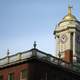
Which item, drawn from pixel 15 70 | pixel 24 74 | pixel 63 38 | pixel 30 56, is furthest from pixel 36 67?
pixel 63 38

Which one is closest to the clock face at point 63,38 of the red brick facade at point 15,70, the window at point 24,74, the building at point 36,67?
the building at point 36,67

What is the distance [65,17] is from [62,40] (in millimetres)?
6317

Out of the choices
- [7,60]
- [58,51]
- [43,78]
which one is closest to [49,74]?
[43,78]

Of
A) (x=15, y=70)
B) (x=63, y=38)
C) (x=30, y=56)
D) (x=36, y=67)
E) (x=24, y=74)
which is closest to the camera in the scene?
(x=36, y=67)

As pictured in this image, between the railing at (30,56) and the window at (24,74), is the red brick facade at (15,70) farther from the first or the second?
the railing at (30,56)

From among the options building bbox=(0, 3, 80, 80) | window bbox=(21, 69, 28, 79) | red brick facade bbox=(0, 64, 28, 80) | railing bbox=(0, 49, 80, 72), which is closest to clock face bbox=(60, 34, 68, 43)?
building bbox=(0, 3, 80, 80)

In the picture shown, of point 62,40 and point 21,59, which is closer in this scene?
point 21,59

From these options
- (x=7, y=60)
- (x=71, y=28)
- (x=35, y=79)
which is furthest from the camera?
(x=71, y=28)

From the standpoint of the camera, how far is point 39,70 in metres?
80.9

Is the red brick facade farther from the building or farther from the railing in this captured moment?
the railing

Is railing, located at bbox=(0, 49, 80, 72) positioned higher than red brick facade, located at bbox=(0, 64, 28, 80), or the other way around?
railing, located at bbox=(0, 49, 80, 72)

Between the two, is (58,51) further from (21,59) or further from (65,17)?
(21,59)

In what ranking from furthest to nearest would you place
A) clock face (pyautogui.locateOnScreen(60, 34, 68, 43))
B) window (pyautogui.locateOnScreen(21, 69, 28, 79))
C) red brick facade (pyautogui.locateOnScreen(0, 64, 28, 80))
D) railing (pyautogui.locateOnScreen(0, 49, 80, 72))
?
clock face (pyautogui.locateOnScreen(60, 34, 68, 43)) → red brick facade (pyautogui.locateOnScreen(0, 64, 28, 80)) → railing (pyautogui.locateOnScreen(0, 49, 80, 72)) → window (pyautogui.locateOnScreen(21, 69, 28, 79))

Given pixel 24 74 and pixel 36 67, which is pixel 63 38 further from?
pixel 36 67
